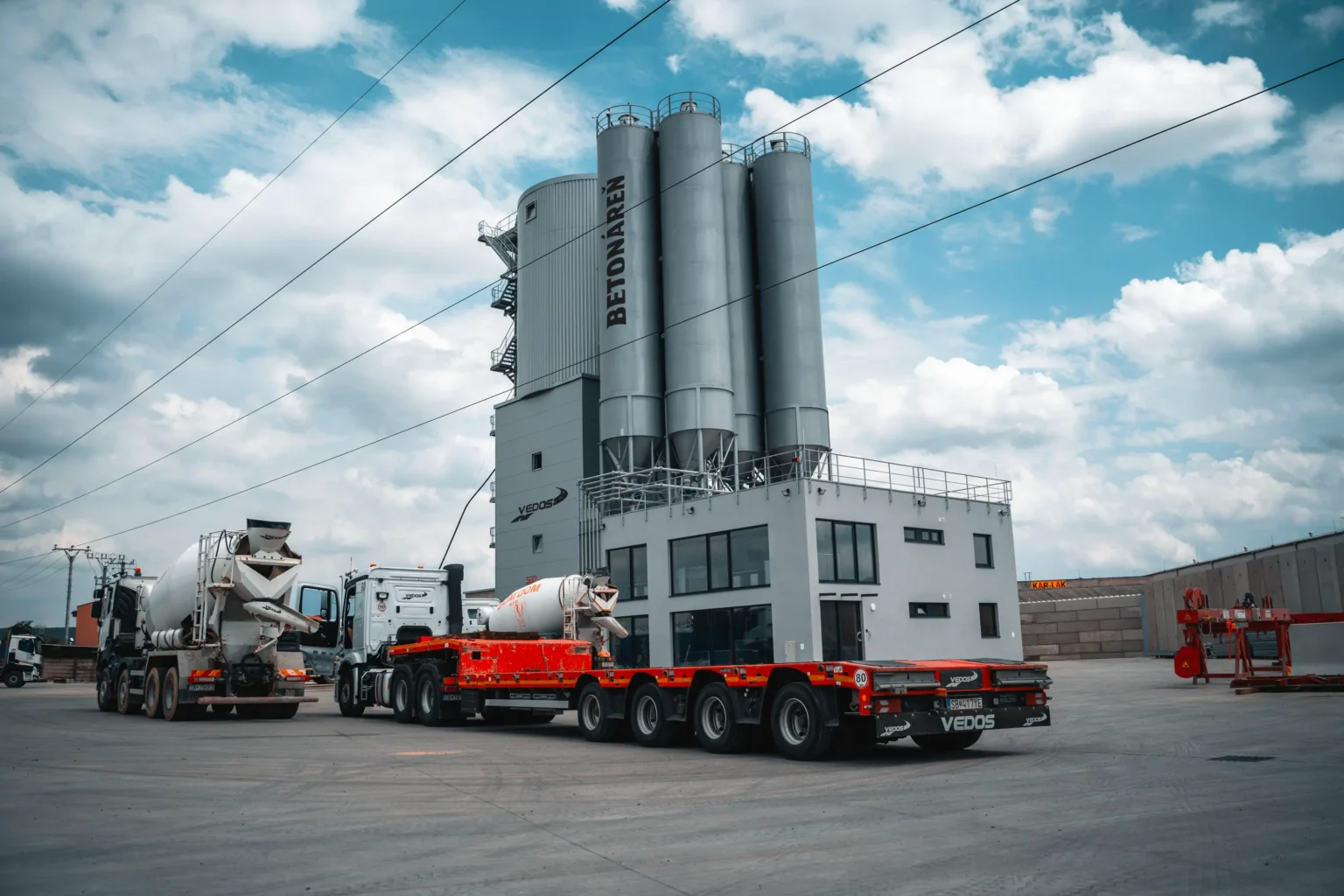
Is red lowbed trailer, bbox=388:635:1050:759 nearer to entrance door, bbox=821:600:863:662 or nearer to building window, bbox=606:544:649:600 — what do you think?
entrance door, bbox=821:600:863:662

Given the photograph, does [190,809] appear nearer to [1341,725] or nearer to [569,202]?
[1341,725]

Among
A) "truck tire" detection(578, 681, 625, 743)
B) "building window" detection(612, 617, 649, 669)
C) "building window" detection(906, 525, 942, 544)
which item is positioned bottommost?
"truck tire" detection(578, 681, 625, 743)

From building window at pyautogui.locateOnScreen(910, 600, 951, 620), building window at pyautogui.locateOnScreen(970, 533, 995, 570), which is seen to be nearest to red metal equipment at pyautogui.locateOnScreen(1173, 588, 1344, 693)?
building window at pyautogui.locateOnScreen(910, 600, 951, 620)

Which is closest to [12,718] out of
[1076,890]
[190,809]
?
[190,809]

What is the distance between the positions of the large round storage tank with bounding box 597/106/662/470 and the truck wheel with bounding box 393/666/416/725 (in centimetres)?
1557

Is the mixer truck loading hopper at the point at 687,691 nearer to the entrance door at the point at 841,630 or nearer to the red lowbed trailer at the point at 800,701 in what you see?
the red lowbed trailer at the point at 800,701

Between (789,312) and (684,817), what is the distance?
32727 millimetres

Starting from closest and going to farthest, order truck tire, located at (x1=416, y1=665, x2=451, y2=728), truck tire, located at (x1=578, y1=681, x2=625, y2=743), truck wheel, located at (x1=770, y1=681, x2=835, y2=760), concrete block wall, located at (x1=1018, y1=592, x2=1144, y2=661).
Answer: truck wheel, located at (x1=770, y1=681, x2=835, y2=760) → truck tire, located at (x1=578, y1=681, x2=625, y2=743) → truck tire, located at (x1=416, y1=665, x2=451, y2=728) → concrete block wall, located at (x1=1018, y1=592, x2=1144, y2=661)

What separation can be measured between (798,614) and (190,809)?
2069 cm

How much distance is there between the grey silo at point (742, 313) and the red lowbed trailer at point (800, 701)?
20890mm

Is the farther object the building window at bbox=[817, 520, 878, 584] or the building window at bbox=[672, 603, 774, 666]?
the building window at bbox=[672, 603, 774, 666]

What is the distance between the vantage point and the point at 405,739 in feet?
63.8

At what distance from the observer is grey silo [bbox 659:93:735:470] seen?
38062 mm

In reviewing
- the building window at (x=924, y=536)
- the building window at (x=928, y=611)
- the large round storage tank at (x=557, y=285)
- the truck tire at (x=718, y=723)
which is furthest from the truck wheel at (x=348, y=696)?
the large round storage tank at (x=557, y=285)
